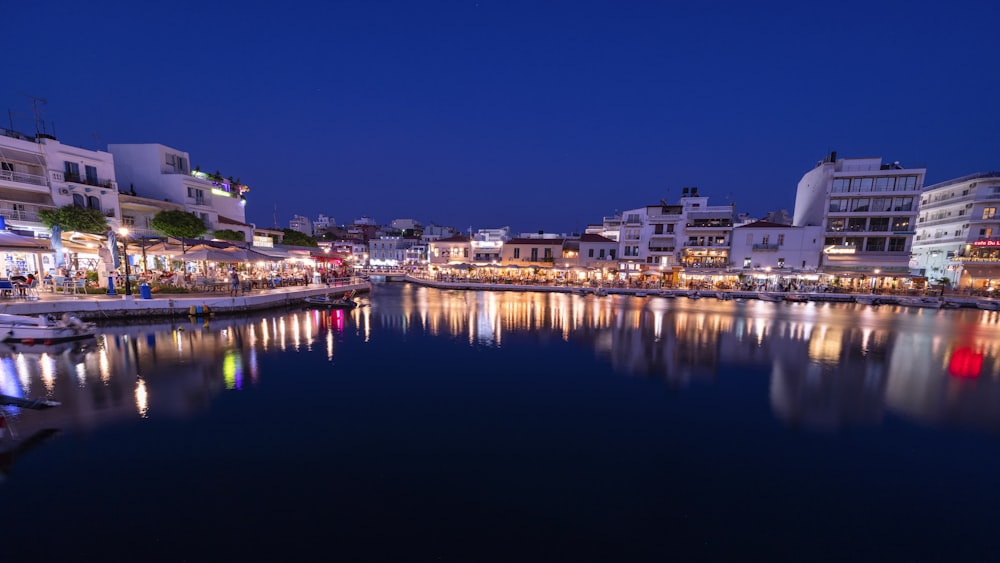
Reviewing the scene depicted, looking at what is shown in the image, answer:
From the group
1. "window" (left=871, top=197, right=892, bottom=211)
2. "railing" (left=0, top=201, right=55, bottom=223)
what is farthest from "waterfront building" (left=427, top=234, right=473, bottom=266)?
"window" (left=871, top=197, right=892, bottom=211)

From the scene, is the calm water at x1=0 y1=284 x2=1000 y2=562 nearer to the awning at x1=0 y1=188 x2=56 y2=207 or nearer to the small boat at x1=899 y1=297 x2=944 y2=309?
the awning at x1=0 y1=188 x2=56 y2=207

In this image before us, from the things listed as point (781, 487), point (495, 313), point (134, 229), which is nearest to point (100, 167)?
point (134, 229)

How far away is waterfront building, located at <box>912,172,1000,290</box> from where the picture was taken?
33.2 m

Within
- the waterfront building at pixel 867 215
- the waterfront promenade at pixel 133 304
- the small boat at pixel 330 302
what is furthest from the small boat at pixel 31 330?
the waterfront building at pixel 867 215

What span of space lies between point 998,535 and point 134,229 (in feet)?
134

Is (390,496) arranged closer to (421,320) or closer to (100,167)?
(421,320)

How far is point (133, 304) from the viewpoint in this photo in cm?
1714

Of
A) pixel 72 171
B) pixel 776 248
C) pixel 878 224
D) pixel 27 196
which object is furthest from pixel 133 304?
pixel 878 224

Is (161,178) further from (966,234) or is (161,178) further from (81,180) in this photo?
(966,234)

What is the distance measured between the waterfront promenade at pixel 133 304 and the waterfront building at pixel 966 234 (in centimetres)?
5775

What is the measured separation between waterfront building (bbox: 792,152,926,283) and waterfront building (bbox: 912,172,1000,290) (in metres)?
3.98

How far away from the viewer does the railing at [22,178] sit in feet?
69.1

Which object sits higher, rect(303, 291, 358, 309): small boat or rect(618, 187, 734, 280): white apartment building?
rect(618, 187, 734, 280): white apartment building

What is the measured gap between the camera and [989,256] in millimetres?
33062
